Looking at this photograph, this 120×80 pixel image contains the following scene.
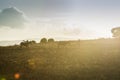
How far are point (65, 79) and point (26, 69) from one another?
797 cm

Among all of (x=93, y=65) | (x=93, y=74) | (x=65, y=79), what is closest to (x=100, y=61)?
(x=93, y=65)

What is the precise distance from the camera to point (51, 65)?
3578 cm

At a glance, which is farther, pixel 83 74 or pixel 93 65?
pixel 93 65

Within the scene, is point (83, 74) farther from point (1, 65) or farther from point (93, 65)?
point (1, 65)

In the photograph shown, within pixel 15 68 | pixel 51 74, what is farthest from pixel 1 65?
pixel 51 74

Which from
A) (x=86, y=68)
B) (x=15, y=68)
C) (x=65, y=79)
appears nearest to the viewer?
(x=65, y=79)

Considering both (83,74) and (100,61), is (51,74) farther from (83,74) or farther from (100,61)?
(100,61)

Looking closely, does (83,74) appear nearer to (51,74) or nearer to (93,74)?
(93,74)

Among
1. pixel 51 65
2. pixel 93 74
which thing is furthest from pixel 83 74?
pixel 51 65

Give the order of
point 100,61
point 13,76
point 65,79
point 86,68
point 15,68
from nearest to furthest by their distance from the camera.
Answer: point 65,79 < point 13,76 < point 86,68 < point 15,68 < point 100,61

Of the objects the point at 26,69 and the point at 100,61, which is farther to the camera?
the point at 100,61

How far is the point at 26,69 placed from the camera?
3384 cm

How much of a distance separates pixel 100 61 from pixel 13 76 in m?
14.3

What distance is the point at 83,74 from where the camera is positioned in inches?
1169
